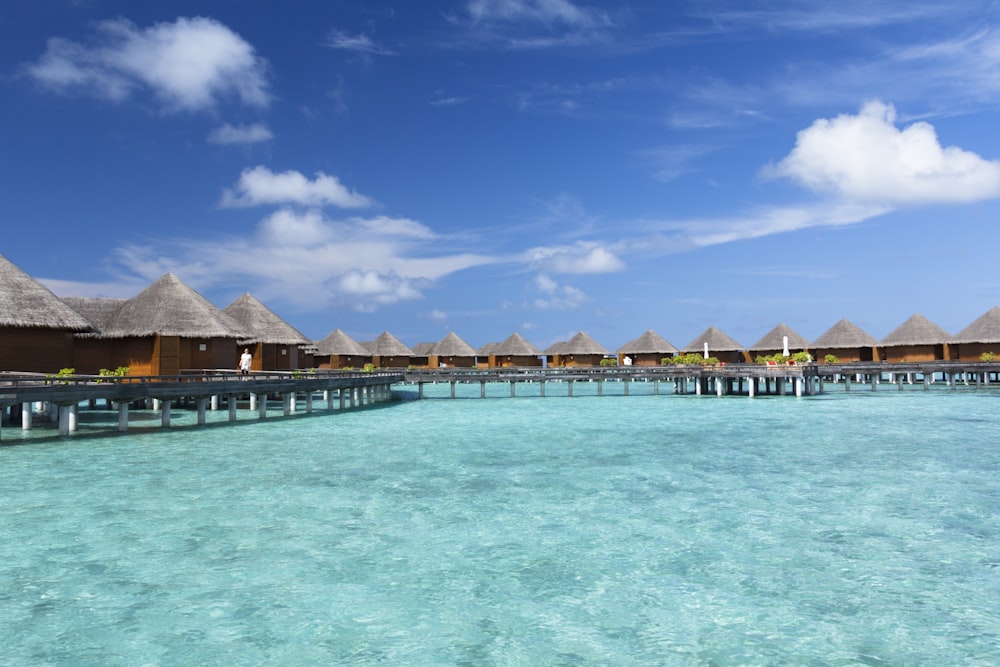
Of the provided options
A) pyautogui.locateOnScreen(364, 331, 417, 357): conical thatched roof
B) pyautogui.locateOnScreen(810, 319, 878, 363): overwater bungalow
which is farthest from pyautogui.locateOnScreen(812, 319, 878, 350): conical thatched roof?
pyautogui.locateOnScreen(364, 331, 417, 357): conical thatched roof

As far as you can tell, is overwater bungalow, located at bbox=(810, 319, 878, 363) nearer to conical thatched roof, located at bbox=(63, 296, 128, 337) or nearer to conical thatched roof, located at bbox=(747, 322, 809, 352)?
conical thatched roof, located at bbox=(747, 322, 809, 352)

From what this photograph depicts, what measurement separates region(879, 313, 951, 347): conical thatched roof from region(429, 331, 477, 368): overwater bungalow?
130 ft

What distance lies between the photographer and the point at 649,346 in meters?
73.2

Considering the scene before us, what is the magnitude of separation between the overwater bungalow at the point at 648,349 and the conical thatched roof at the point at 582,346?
8.44 ft

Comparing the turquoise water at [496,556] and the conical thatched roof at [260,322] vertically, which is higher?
the conical thatched roof at [260,322]

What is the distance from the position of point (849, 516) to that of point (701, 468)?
5680mm

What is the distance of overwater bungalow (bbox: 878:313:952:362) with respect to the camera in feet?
200

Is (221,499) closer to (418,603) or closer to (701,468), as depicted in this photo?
(418,603)

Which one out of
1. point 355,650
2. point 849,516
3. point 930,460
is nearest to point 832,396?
point 930,460

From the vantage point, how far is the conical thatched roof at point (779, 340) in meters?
66.5

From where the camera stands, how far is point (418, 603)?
27.3ft

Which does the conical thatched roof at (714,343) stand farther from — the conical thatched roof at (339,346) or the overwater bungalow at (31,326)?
the overwater bungalow at (31,326)

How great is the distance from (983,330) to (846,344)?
401 inches

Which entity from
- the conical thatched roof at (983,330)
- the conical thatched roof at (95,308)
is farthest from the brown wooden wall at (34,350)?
the conical thatched roof at (983,330)
